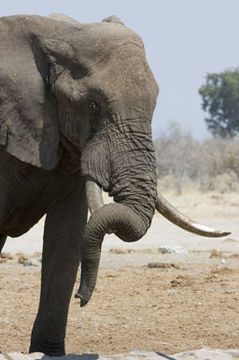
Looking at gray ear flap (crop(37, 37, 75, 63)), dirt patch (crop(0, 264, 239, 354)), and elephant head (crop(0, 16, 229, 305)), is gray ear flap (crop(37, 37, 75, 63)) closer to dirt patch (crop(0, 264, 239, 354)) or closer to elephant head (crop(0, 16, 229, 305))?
elephant head (crop(0, 16, 229, 305))

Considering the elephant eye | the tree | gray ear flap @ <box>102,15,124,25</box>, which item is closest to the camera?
the elephant eye

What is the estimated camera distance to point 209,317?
809 centimetres

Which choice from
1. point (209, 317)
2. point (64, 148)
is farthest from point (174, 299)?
point (64, 148)

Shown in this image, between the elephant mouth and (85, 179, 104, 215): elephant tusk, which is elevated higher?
(85, 179, 104, 215): elephant tusk

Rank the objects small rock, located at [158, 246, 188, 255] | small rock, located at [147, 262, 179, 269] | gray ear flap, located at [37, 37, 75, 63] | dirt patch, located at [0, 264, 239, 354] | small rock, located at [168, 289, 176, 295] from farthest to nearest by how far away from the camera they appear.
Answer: small rock, located at [158, 246, 188, 255] → small rock, located at [147, 262, 179, 269] → small rock, located at [168, 289, 176, 295] → dirt patch, located at [0, 264, 239, 354] → gray ear flap, located at [37, 37, 75, 63]

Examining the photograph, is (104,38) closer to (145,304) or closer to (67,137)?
(67,137)

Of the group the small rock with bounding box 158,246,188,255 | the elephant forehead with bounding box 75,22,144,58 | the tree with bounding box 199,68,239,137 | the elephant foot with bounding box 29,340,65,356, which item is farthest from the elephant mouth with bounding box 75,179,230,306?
the tree with bounding box 199,68,239,137

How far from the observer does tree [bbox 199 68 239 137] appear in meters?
51.8

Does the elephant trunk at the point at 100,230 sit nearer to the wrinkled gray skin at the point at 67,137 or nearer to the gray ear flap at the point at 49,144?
the wrinkled gray skin at the point at 67,137

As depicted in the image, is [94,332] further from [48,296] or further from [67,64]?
Result: [67,64]

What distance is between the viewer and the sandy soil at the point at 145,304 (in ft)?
23.9

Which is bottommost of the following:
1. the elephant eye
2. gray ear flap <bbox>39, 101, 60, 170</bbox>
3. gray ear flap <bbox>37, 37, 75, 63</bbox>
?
gray ear flap <bbox>39, 101, 60, 170</bbox>

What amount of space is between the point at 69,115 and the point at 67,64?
0.92 ft

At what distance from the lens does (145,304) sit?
8.77 metres
